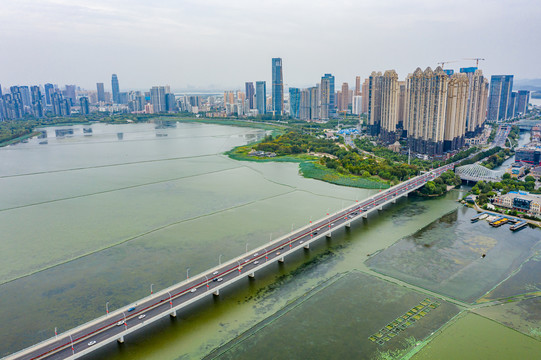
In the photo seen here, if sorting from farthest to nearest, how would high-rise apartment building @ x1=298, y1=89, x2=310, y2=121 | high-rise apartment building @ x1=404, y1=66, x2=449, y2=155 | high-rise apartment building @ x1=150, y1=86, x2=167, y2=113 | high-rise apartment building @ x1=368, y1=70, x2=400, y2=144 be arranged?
high-rise apartment building @ x1=150, y1=86, x2=167, y2=113
high-rise apartment building @ x1=298, y1=89, x2=310, y2=121
high-rise apartment building @ x1=368, y1=70, x2=400, y2=144
high-rise apartment building @ x1=404, y1=66, x2=449, y2=155

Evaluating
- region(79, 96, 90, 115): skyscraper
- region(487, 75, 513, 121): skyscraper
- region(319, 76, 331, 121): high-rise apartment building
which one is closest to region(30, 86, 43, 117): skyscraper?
region(79, 96, 90, 115): skyscraper

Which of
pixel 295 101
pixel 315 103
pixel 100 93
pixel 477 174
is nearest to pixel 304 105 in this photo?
pixel 315 103

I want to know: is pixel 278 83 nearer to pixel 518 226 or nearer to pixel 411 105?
pixel 411 105

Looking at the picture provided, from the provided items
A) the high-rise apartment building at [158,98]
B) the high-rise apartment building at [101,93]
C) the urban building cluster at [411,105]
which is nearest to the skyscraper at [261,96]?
the urban building cluster at [411,105]

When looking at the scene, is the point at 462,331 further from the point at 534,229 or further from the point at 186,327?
the point at 534,229

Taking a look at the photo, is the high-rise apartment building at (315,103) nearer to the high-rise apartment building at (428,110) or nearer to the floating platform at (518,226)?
the high-rise apartment building at (428,110)

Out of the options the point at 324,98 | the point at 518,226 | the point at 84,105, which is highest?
the point at 324,98

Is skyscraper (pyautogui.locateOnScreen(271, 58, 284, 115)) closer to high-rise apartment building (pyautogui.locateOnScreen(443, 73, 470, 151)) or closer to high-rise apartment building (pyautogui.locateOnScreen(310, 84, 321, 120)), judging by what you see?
high-rise apartment building (pyautogui.locateOnScreen(310, 84, 321, 120))
